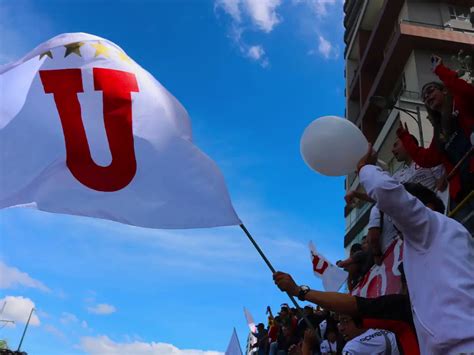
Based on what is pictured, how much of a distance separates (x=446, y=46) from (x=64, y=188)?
19674mm

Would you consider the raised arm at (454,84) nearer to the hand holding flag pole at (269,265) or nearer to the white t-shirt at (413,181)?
the white t-shirt at (413,181)

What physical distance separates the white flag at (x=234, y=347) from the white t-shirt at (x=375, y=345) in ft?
26.5

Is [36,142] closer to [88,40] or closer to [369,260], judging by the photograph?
[88,40]

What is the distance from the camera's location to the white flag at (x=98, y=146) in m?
3.74

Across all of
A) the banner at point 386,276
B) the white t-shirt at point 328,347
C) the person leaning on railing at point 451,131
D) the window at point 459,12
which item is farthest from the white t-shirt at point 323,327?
the window at point 459,12

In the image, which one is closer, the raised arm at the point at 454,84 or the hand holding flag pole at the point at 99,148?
the hand holding flag pole at the point at 99,148

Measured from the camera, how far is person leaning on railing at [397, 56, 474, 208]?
4246 millimetres

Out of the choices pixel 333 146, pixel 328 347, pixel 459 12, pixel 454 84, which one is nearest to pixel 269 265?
pixel 333 146

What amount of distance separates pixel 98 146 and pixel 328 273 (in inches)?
206

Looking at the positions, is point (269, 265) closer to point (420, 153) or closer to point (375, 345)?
point (375, 345)

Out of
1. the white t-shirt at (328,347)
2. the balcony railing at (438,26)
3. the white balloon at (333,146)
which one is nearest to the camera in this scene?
the white balloon at (333,146)

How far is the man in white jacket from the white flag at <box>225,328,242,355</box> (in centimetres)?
976

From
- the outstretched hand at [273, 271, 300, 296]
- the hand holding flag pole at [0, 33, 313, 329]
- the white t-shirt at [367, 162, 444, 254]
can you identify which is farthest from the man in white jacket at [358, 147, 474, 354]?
the white t-shirt at [367, 162, 444, 254]

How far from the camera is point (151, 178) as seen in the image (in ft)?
12.7
